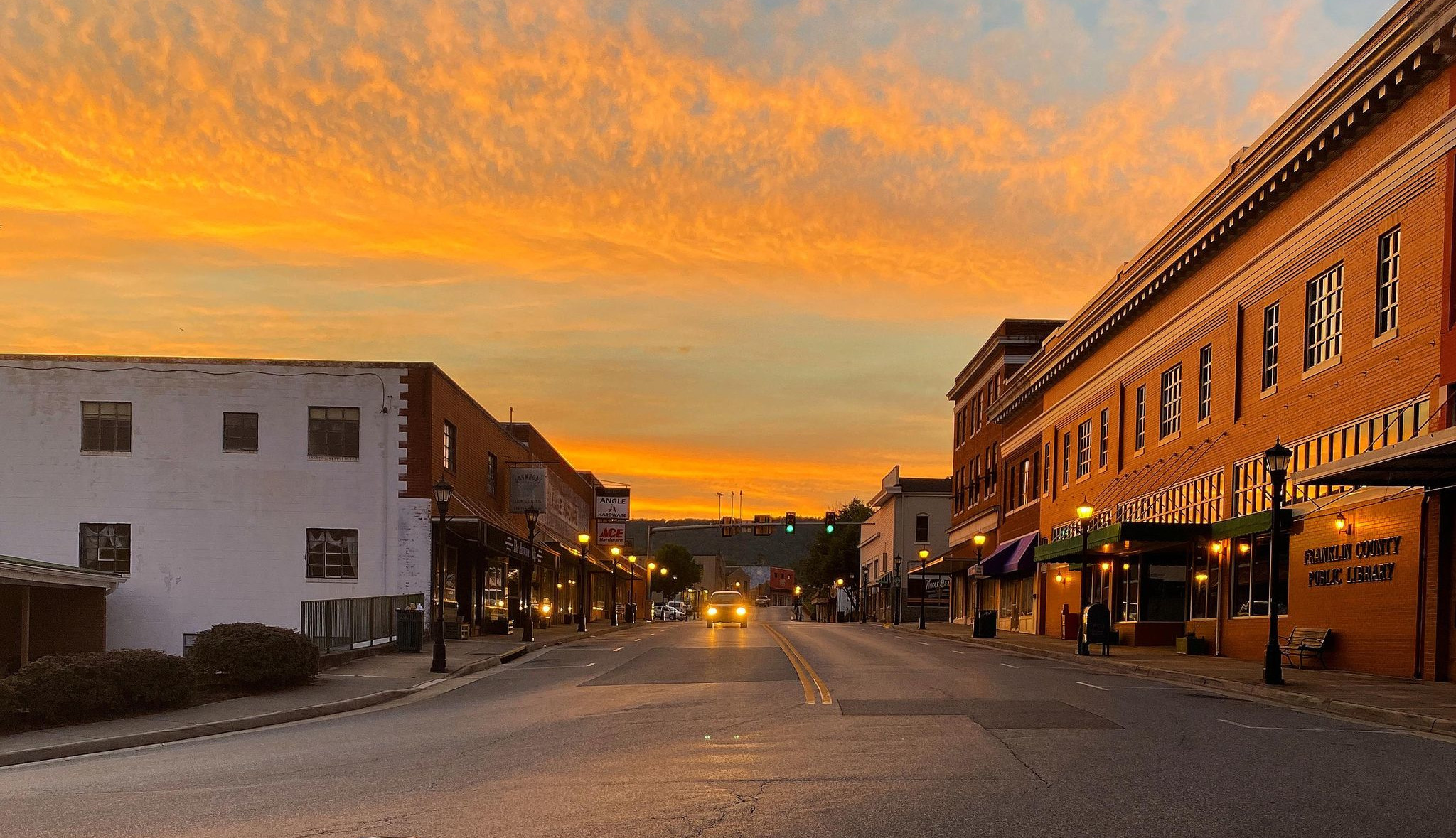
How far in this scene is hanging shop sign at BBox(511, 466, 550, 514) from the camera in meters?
54.0

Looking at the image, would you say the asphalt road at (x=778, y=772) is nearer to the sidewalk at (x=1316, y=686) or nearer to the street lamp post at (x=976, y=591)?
the sidewalk at (x=1316, y=686)

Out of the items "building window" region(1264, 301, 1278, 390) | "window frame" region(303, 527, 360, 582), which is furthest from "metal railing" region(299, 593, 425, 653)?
"building window" region(1264, 301, 1278, 390)

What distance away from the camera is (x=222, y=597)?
1624 inches

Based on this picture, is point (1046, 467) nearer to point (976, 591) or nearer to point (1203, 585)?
point (976, 591)

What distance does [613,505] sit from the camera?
7950 cm

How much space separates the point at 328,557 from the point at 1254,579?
26.5m

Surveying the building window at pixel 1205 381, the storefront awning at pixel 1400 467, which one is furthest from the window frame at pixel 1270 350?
the storefront awning at pixel 1400 467

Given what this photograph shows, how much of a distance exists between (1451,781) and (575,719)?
9.87 meters

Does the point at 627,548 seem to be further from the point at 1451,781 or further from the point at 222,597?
the point at 1451,781

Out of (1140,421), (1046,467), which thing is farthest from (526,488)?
(1140,421)

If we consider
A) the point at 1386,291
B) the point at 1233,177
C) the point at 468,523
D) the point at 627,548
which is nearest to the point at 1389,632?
the point at 1386,291

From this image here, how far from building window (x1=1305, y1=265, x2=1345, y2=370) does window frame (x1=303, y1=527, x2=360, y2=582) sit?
2736cm

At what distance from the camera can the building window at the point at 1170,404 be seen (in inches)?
1532

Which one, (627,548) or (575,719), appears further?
(627,548)
